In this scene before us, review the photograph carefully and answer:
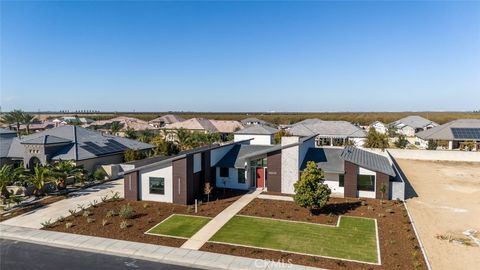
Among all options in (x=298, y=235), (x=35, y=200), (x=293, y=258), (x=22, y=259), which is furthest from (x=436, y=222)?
(x=35, y=200)

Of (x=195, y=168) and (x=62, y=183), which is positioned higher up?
(x=195, y=168)

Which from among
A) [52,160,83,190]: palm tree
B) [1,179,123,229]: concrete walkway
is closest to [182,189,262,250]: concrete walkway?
[1,179,123,229]: concrete walkway

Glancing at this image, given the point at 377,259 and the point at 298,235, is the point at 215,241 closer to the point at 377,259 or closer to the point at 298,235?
the point at 298,235

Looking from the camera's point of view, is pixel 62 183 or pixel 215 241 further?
pixel 62 183

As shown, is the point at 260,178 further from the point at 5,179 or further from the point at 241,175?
the point at 5,179

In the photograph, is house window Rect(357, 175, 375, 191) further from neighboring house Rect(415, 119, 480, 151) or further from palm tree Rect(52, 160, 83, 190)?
neighboring house Rect(415, 119, 480, 151)

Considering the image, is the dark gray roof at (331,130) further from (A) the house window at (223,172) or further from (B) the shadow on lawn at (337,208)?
(B) the shadow on lawn at (337,208)

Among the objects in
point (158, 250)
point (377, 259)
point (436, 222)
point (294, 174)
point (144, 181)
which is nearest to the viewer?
point (377, 259)
